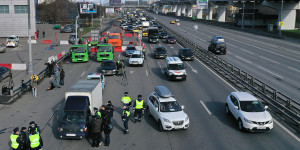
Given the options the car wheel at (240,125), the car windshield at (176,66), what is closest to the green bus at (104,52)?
the car windshield at (176,66)

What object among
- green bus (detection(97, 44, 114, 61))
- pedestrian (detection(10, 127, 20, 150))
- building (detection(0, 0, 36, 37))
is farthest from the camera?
building (detection(0, 0, 36, 37))

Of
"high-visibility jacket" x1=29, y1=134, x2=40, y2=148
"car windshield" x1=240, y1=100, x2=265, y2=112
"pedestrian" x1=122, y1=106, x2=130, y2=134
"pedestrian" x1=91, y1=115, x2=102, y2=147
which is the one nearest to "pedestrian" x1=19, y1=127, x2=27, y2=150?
"high-visibility jacket" x1=29, y1=134, x2=40, y2=148

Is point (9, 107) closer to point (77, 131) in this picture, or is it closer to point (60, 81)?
point (60, 81)

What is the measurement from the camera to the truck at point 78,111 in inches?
574

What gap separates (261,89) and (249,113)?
8.02 metres

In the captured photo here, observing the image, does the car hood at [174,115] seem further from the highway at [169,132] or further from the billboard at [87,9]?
the billboard at [87,9]

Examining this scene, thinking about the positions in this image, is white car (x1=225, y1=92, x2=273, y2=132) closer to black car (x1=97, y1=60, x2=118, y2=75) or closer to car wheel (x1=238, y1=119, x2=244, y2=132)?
car wheel (x1=238, y1=119, x2=244, y2=132)

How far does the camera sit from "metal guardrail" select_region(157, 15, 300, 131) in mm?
17297

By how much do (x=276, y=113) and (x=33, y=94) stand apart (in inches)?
712

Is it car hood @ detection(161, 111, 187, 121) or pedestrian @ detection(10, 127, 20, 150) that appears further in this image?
car hood @ detection(161, 111, 187, 121)

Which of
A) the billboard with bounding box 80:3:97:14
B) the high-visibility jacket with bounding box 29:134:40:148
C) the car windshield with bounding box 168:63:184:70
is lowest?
the high-visibility jacket with bounding box 29:134:40:148

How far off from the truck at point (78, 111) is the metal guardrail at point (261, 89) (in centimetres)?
1119

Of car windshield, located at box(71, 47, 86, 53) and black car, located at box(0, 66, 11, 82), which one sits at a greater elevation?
car windshield, located at box(71, 47, 86, 53)

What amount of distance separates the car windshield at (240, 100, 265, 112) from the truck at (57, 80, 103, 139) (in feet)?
27.9
